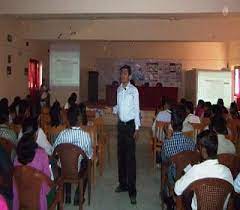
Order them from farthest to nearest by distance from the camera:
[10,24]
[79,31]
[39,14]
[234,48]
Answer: [234,48] < [79,31] < [10,24] < [39,14]

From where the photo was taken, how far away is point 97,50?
15.6m

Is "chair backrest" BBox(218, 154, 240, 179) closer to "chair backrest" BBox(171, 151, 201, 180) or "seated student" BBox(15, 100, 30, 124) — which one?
"chair backrest" BBox(171, 151, 201, 180)

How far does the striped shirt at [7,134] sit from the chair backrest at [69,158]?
30.3 inches

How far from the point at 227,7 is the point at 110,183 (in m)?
3.78

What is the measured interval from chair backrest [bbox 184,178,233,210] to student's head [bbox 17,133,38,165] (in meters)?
1.27

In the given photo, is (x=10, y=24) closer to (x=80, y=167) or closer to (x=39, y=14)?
(x=39, y=14)

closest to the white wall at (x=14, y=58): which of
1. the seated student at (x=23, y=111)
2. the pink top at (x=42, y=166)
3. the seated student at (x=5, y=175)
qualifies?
the seated student at (x=23, y=111)

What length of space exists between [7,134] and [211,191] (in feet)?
9.02

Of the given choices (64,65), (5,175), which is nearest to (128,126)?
(5,175)

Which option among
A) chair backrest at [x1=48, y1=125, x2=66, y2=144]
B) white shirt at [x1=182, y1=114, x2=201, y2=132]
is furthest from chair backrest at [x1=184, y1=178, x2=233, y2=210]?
white shirt at [x1=182, y1=114, x2=201, y2=132]

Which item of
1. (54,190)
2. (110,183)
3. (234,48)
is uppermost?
(234,48)

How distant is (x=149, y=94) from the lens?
48.7 ft

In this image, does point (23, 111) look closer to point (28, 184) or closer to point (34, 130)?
point (34, 130)

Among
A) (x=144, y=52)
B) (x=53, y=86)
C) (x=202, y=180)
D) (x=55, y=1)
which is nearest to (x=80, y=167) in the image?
(x=202, y=180)
